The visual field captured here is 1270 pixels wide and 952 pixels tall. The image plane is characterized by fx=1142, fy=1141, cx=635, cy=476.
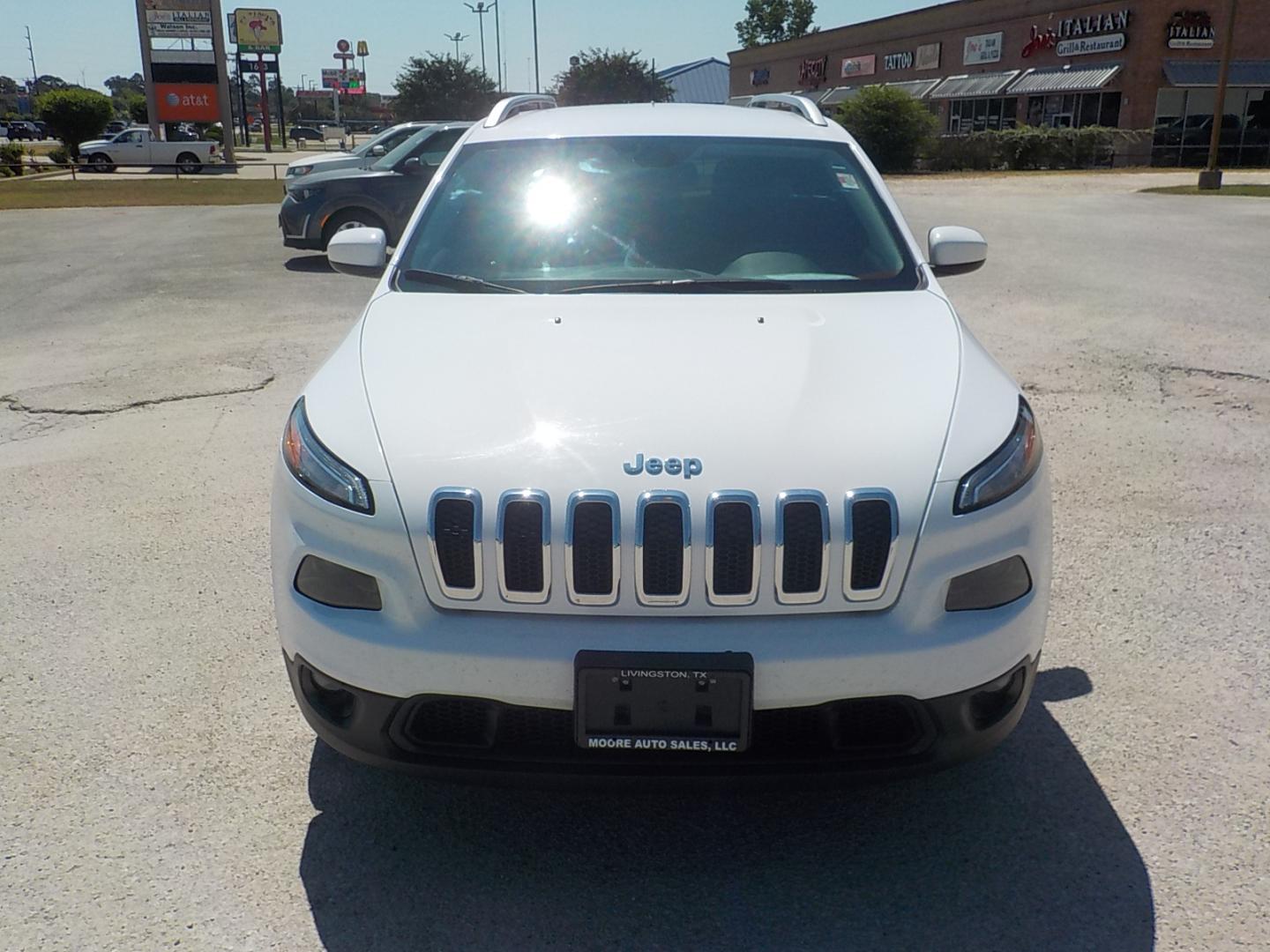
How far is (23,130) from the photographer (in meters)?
84.8

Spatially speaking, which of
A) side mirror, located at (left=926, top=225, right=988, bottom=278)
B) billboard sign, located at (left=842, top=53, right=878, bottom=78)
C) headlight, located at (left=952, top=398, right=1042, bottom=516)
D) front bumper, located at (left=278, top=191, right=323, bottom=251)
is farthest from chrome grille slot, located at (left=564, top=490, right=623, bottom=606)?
billboard sign, located at (left=842, top=53, right=878, bottom=78)

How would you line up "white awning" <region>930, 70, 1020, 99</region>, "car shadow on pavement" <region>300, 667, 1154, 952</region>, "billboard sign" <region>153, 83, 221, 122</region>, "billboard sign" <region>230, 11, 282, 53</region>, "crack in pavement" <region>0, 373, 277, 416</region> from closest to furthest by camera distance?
"car shadow on pavement" <region>300, 667, 1154, 952</region> → "crack in pavement" <region>0, 373, 277, 416</region> → "white awning" <region>930, 70, 1020, 99</region> → "billboard sign" <region>153, 83, 221, 122</region> → "billboard sign" <region>230, 11, 282, 53</region>

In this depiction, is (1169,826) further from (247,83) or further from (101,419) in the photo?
(247,83)

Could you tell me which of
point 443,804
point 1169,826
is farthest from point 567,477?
point 1169,826

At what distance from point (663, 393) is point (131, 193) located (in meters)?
29.0

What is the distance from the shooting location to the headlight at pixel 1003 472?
2.50 meters

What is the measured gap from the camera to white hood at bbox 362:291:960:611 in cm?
246

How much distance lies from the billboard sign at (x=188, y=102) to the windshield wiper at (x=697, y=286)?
52.5 meters

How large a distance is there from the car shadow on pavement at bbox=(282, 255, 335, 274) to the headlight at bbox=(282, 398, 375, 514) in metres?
10.5

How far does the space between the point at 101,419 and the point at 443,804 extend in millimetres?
4760

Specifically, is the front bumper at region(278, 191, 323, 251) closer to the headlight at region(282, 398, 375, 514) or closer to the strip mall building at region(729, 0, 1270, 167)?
the headlight at region(282, 398, 375, 514)

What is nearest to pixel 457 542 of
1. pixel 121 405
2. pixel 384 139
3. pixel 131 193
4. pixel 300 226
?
pixel 121 405

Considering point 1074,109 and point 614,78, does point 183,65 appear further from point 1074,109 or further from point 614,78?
point 1074,109

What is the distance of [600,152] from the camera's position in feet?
13.7
